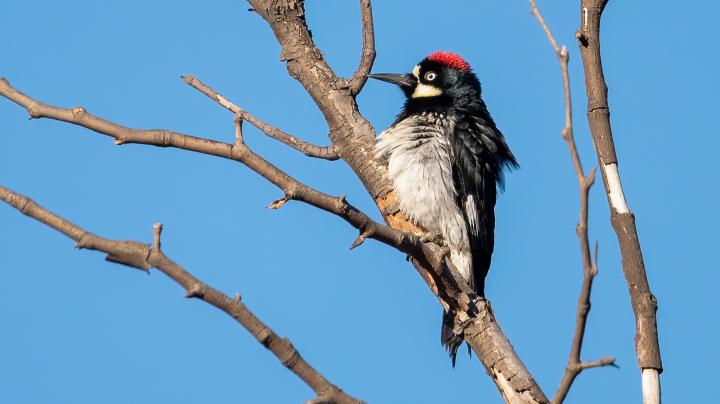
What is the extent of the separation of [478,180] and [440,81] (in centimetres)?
108

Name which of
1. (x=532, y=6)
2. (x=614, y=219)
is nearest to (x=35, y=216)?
(x=532, y=6)

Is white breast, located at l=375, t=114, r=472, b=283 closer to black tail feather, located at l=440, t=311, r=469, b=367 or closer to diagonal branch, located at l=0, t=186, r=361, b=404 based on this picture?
black tail feather, located at l=440, t=311, r=469, b=367

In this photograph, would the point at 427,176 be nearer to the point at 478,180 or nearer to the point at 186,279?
the point at 478,180

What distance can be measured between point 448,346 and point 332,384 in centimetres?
337

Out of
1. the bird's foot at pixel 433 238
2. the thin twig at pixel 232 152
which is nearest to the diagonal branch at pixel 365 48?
the bird's foot at pixel 433 238

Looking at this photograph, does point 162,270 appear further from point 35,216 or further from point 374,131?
point 374,131

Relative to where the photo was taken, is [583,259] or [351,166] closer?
[583,259]

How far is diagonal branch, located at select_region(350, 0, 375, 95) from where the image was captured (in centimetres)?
557

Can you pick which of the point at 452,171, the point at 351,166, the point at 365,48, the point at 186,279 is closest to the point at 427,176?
the point at 452,171

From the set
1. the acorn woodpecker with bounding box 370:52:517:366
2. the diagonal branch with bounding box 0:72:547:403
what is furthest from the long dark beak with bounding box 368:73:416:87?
the diagonal branch with bounding box 0:72:547:403

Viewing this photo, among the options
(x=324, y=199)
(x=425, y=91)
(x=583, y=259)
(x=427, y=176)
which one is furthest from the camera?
(x=425, y=91)

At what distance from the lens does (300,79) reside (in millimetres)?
5648

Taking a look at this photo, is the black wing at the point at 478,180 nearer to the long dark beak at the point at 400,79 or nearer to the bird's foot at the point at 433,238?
the bird's foot at the point at 433,238

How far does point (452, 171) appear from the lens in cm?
621
